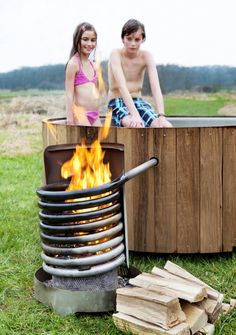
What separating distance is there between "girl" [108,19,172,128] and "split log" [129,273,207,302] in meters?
1.46

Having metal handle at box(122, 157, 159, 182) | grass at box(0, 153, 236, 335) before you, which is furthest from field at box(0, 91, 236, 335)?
metal handle at box(122, 157, 159, 182)

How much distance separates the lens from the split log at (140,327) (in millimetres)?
2596

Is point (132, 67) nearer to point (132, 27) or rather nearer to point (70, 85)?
point (132, 27)

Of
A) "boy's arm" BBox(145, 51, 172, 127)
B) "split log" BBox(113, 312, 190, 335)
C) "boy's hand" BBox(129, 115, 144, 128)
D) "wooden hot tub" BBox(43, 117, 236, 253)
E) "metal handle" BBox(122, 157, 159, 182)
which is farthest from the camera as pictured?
"boy's arm" BBox(145, 51, 172, 127)

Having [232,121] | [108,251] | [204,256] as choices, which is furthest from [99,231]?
[232,121]

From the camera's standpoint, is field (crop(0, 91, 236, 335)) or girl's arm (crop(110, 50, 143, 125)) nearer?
field (crop(0, 91, 236, 335))

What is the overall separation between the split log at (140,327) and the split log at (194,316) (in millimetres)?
51

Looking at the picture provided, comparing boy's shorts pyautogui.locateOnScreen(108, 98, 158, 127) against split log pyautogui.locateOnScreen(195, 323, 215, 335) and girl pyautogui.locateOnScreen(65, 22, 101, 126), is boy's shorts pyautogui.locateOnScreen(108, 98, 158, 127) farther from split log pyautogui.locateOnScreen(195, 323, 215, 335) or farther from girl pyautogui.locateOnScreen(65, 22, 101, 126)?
split log pyautogui.locateOnScreen(195, 323, 215, 335)

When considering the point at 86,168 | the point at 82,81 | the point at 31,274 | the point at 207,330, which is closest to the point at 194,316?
the point at 207,330

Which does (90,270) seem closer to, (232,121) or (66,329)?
(66,329)

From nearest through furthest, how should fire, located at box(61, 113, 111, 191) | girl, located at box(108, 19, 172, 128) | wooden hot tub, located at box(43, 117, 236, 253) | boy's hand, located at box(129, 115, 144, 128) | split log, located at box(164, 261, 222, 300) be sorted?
1. split log, located at box(164, 261, 222, 300)
2. fire, located at box(61, 113, 111, 191)
3. wooden hot tub, located at box(43, 117, 236, 253)
4. boy's hand, located at box(129, 115, 144, 128)
5. girl, located at box(108, 19, 172, 128)

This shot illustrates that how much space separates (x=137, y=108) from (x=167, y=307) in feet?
7.03

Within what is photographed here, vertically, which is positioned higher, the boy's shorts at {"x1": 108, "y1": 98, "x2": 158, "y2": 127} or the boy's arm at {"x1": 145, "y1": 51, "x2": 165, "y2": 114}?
the boy's arm at {"x1": 145, "y1": 51, "x2": 165, "y2": 114}

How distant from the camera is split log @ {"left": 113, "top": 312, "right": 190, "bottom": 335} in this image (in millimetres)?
2596
